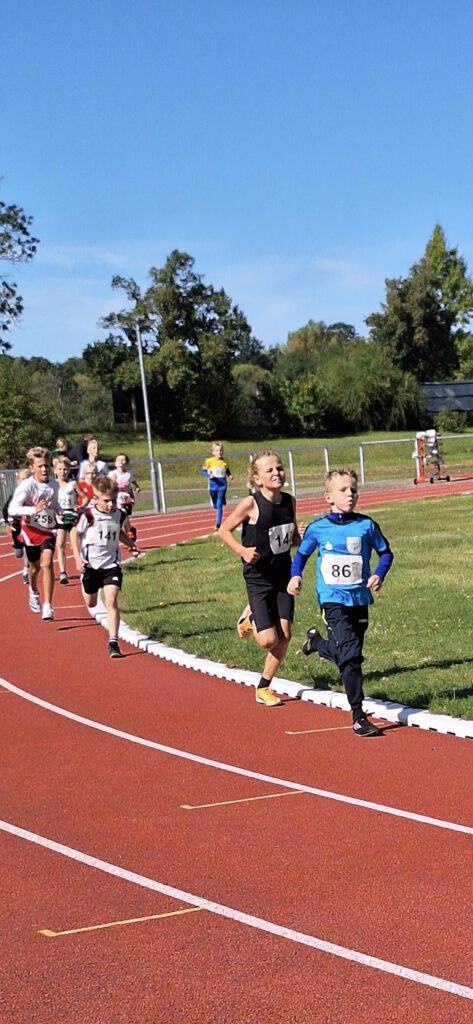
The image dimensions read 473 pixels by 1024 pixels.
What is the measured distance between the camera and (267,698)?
9.14 meters

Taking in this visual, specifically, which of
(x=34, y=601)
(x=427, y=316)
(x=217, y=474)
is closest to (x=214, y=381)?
(x=427, y=316)

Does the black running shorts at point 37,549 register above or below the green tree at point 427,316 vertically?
below

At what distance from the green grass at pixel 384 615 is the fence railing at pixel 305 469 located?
15169 mm

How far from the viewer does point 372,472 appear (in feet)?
150

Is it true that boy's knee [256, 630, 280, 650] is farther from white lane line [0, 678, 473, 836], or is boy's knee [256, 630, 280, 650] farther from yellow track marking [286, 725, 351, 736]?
white lane line [0, 678, 473, 836]

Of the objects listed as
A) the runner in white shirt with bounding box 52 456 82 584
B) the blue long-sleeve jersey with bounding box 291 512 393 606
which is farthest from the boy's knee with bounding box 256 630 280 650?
the runner in white shirt with bounding box 52 456 82 584

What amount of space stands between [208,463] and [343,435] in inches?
1932

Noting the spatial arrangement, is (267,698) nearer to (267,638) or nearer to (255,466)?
(267,638)

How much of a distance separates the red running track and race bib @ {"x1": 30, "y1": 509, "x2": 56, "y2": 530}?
4.84 m

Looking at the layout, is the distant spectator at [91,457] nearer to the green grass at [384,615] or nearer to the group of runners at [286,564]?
the green grass at [384,615]

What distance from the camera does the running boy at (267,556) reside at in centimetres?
912

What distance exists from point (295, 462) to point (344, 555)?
34841mm

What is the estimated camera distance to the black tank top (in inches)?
360

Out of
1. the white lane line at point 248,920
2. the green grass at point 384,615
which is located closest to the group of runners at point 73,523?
the green grass at point 384,615
